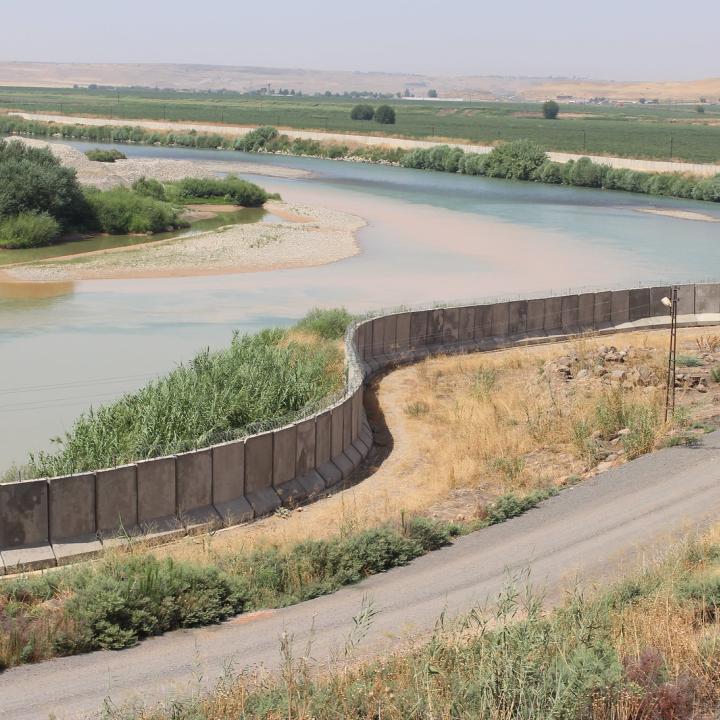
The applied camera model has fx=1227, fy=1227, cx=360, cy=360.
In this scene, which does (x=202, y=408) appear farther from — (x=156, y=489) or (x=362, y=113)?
(x=362, y=113)

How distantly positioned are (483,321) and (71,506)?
1587 centimetres

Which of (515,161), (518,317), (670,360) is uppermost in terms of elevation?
(515,161)

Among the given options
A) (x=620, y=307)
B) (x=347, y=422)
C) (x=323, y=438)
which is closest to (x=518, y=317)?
(x=620, y=307)

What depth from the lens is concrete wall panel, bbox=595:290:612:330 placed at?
3127 cm

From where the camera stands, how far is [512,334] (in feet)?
97.7

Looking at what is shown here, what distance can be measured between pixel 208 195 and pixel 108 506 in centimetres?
5481

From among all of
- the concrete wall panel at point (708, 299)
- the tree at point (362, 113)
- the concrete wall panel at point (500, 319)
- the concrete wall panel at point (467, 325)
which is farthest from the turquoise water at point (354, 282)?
the tree at point (362, 113)

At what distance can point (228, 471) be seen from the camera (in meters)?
16.7

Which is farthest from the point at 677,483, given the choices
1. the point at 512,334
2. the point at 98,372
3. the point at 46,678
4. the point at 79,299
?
the point at 79,299

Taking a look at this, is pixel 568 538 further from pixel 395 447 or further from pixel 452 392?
pixel 452 392

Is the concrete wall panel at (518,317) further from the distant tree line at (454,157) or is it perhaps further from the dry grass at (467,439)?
the distant tree line at (454,157)

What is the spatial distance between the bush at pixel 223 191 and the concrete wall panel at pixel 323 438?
4917 centimetres

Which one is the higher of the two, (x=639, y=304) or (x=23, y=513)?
(x=23, y=513)

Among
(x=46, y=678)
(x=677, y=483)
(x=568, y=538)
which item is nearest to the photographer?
(x=46, y=678)
